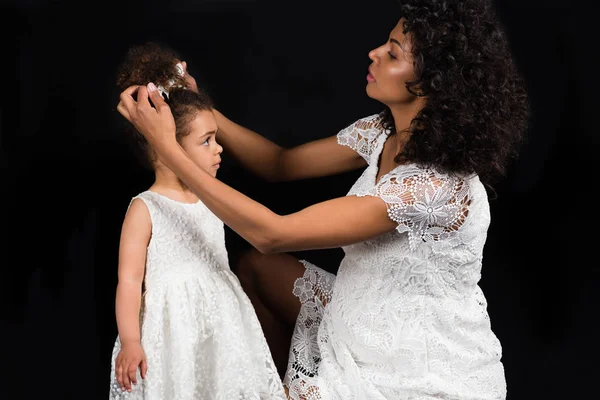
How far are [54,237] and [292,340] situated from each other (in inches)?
32.8

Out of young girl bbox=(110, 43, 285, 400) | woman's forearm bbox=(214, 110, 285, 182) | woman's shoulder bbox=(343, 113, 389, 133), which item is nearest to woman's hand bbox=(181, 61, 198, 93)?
young girl bbox=(110, 43, 285, 400)

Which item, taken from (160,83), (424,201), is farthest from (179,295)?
(424,201)

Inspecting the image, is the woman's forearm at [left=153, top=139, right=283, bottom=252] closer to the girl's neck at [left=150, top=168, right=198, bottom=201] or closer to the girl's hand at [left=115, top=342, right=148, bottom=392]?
the girl's neck at [left=150, top=168, right=198, bottom=201]

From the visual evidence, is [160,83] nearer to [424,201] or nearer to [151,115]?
[151,115]

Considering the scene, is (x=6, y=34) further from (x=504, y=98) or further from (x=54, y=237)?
(x=504, y=98)

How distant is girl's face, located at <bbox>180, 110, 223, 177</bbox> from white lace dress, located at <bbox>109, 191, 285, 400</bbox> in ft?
0.43

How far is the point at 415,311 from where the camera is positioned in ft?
8.17

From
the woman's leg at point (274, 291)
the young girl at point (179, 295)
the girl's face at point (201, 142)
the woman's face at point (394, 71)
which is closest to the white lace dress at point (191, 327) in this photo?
the young girl at point (179, 295)

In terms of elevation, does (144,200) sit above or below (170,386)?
above

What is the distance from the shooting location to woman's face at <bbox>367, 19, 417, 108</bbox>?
7.91ft

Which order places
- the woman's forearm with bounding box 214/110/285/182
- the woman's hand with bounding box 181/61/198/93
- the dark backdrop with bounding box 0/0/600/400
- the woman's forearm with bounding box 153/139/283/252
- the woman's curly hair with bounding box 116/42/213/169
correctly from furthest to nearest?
the dark backdrop with bounding box 0/0/600/400 → the woman's forearm with bounding box 214/110/285/182 → the woman's hand with bounding box 181/61/198/93 → the woman's curly hair with bounding box 116/42/213/169 → the woman's forearm with bounding box 153/139/283/252

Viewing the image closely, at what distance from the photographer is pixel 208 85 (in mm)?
3074

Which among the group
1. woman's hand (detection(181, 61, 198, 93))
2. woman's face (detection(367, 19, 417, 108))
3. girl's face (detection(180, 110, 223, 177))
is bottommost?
girl's face (detection(180, 110, 223, 177))

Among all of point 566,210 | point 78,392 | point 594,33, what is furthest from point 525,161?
point 78,392
